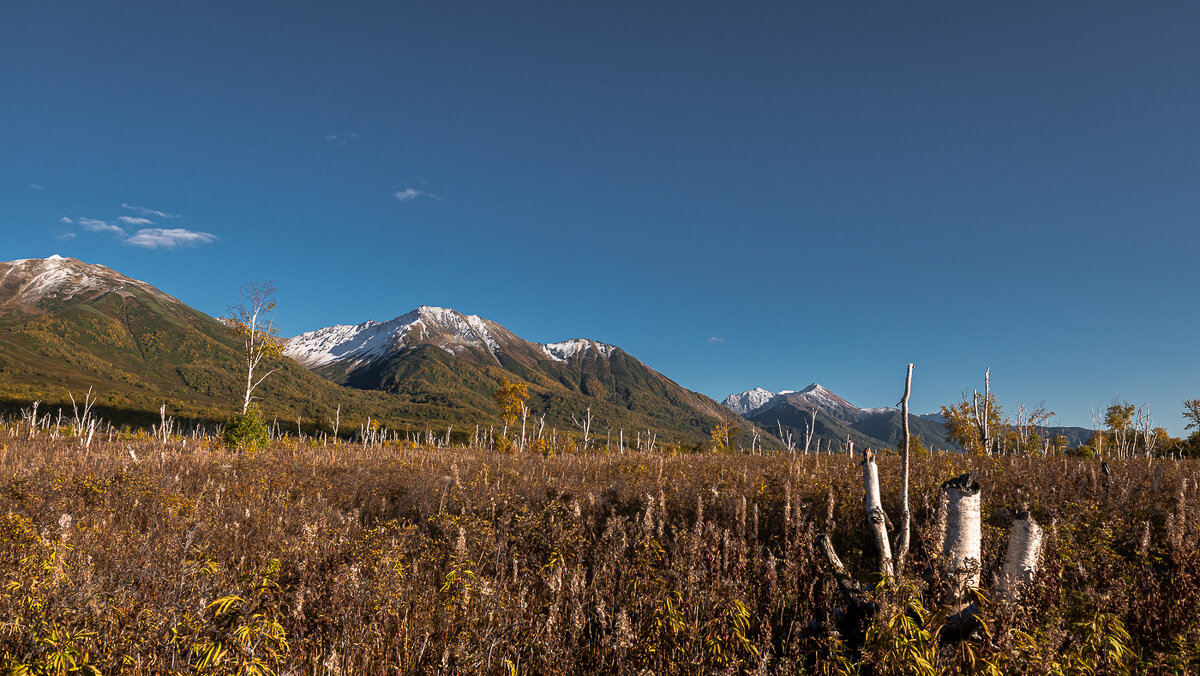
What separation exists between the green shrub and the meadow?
1015cm

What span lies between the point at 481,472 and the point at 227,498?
5.69 metres

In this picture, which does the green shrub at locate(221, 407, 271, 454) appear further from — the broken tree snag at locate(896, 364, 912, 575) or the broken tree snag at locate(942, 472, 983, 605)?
the broken tree snag at locate(942, 472, 983, 605)

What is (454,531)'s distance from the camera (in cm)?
715

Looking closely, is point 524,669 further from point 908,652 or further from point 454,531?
point 454,531

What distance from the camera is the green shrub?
18.8 m

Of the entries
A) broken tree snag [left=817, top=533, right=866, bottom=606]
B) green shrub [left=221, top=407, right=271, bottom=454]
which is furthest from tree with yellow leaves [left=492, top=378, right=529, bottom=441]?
broken tree snag [left=817, top=533, right=866, bottom=606]

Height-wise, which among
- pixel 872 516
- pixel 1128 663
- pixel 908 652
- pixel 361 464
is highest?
pixel 872 516

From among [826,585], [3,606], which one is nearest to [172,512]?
[3,606]

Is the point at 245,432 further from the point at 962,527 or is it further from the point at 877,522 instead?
the point at 962,527

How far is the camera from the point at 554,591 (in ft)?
14.6

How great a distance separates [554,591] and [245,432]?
20124mm

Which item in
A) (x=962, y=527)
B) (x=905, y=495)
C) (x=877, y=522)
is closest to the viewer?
(x=962, y=527)

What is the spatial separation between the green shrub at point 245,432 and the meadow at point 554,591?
400 inches

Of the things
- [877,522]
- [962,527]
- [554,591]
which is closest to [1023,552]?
[962,527]
